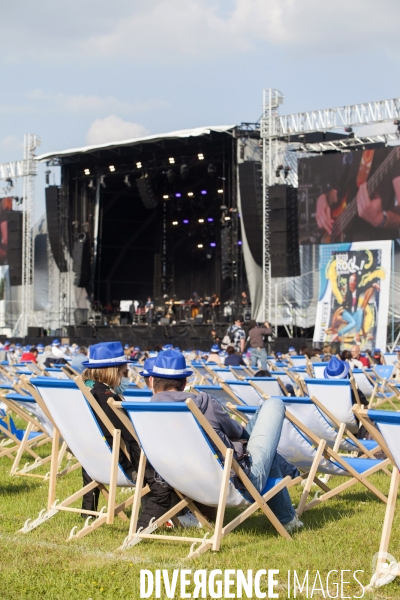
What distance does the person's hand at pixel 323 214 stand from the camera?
839 inches

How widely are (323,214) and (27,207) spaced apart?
33.0ft

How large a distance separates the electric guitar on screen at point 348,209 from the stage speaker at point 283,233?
104 cm

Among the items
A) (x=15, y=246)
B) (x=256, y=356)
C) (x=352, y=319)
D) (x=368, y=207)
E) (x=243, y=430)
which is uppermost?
(x=368, y=207)

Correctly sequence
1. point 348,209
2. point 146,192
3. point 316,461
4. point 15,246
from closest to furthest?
1. point 316,461
2. point 348,209
3. point 146,192
4. point 15,246

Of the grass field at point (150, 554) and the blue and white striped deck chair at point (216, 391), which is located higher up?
the blue and white striped deck chair at point (216, 391)

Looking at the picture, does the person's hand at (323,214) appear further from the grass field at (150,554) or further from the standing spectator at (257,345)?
the grass field at (150,554)

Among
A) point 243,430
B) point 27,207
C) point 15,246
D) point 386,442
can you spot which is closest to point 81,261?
point 15,246

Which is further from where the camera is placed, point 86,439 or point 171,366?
point 86,439

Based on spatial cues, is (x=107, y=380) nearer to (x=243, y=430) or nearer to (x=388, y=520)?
(x=243, y=430)

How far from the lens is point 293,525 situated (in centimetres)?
446

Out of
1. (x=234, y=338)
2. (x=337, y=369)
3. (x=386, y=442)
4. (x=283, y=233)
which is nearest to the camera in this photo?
(x=386, y=442)

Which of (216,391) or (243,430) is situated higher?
(243,430)

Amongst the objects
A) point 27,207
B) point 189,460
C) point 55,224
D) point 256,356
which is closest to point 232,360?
point 256,356

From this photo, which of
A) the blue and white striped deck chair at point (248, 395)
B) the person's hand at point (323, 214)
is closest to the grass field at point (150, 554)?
the blue and white striped deck chair at point (248, 395)
